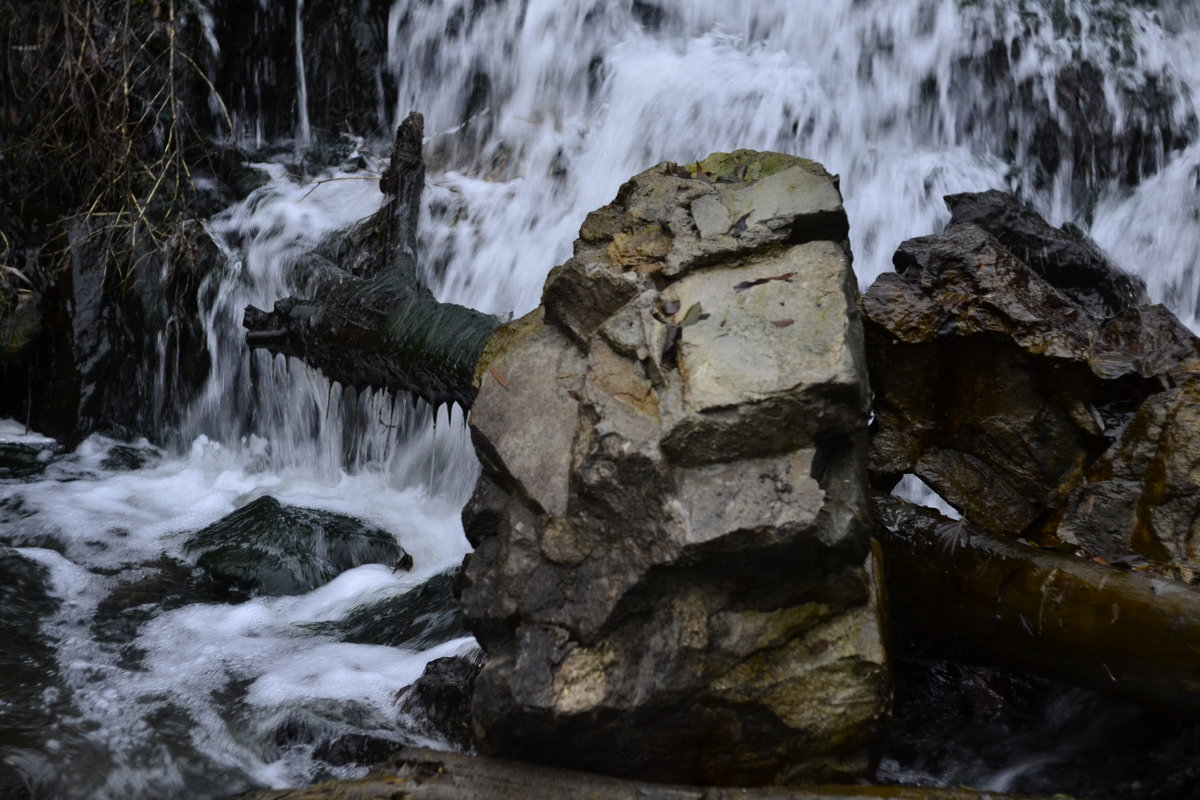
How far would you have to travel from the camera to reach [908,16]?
6.07m

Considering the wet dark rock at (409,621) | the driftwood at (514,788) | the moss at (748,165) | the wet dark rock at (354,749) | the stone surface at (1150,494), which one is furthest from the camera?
the wet dark rock at (409,621)

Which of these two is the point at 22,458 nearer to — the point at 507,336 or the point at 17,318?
the point at 17,318

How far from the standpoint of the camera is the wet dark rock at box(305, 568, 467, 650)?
371 cm

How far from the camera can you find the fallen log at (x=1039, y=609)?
2.39m

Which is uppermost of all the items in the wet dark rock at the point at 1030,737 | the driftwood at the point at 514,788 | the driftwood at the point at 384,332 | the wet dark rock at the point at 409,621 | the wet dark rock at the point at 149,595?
the driftwood at the point at 384,332

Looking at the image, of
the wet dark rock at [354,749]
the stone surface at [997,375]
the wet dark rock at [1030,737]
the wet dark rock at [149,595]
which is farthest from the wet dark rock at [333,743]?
the stone surface at [997,375]

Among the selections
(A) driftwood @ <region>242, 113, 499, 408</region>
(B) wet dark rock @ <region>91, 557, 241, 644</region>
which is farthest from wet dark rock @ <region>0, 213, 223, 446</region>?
(B) wet dark rock @ <region>91, 557, 241, 644</region>

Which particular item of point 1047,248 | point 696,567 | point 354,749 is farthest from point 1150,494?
point 354,749

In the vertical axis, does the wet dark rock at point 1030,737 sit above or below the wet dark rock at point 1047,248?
below

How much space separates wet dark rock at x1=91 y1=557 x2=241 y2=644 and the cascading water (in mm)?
18

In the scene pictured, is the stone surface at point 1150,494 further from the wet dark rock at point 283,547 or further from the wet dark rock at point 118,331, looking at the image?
the wet dark rock at point 118,331

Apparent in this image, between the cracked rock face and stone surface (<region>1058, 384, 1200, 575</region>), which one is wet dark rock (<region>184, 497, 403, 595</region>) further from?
stone surface (<region>1058, 384, 1200, 575</region>)

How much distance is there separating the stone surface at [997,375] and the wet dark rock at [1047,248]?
96 centimetres

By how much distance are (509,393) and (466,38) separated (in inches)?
196
